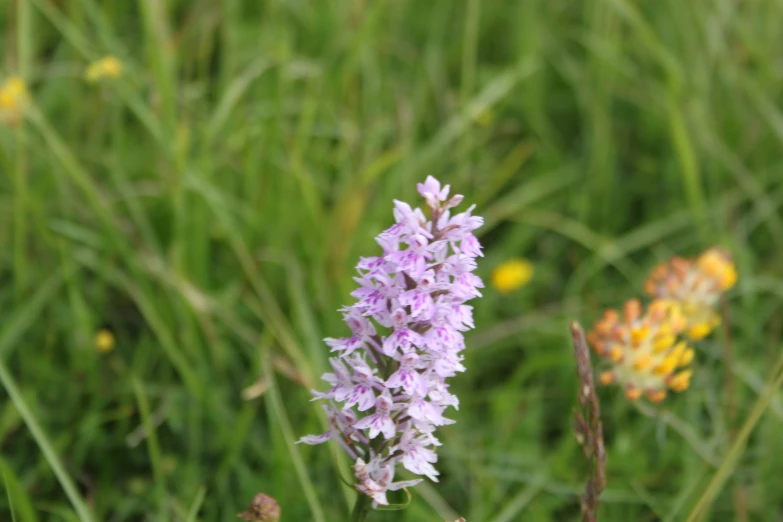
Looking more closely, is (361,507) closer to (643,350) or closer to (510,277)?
(643,350)

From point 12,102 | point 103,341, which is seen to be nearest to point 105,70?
point 12,102

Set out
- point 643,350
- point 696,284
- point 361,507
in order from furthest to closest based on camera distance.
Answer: point 696,284
point 643,350
point 361,507

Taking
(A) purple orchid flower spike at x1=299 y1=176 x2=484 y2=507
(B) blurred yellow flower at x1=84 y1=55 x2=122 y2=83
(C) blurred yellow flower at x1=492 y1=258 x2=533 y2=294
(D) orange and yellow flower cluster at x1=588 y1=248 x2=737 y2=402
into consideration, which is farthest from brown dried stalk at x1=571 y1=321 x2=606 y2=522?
(B) blurred yellow flower at x1=84 y1=55 x2=122 y2=83

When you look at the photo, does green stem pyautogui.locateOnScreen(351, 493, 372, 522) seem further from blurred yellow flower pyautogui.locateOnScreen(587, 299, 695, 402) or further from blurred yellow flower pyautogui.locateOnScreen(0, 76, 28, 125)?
blurred yellow flower pyautogui.locateOnScreen(0, 76, 28, 125)

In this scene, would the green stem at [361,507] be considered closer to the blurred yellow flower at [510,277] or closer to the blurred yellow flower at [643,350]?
the blurred yellow flower at [643,350]

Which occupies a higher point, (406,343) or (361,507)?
(406,343)

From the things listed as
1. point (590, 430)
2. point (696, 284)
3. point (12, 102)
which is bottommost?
point (590, 430)
